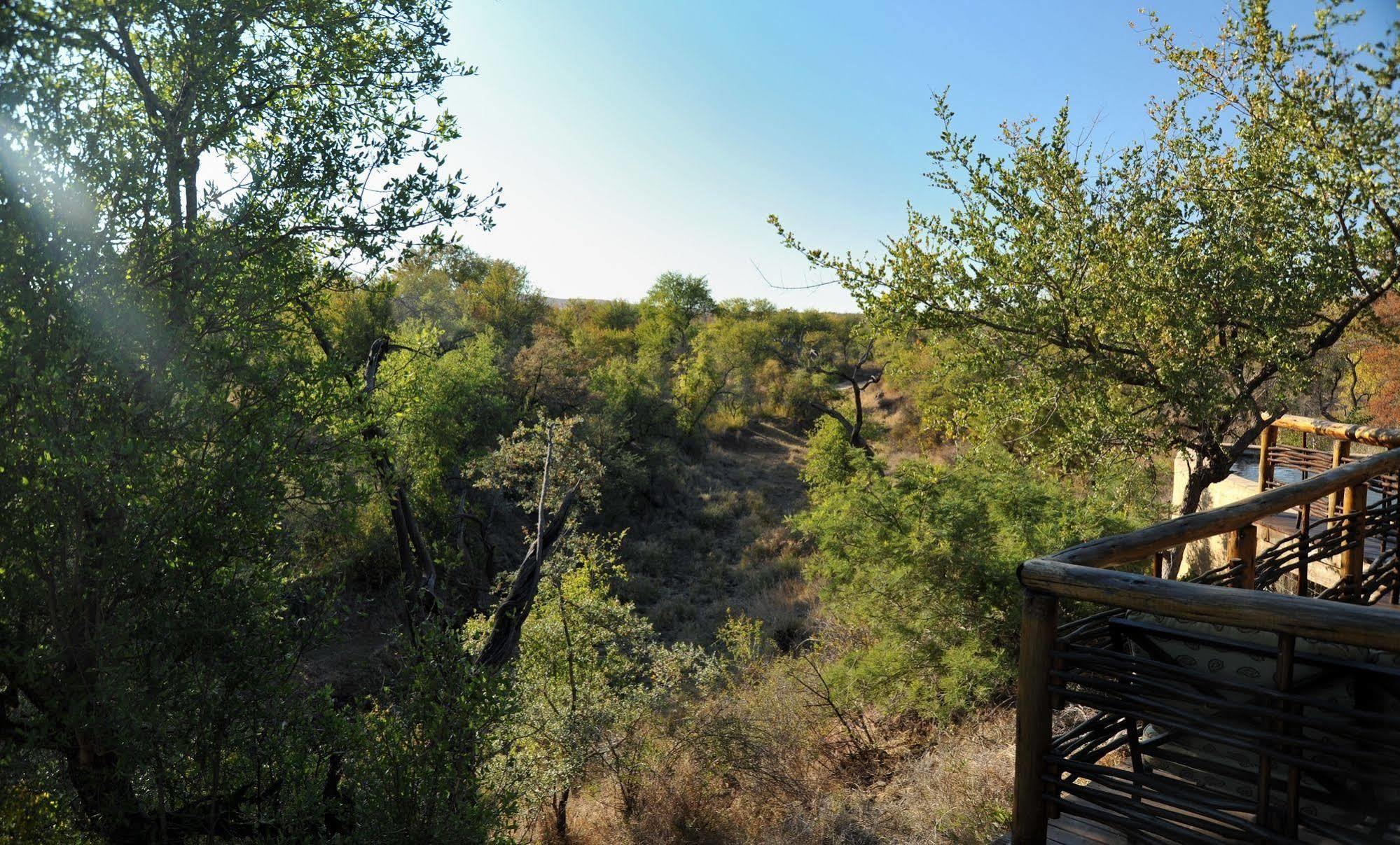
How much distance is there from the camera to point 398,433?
1057cm

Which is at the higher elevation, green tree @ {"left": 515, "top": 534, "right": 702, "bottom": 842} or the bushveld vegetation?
the bushveld vegetation

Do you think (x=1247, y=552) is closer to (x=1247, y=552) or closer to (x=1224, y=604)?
(x=1247, y=552)

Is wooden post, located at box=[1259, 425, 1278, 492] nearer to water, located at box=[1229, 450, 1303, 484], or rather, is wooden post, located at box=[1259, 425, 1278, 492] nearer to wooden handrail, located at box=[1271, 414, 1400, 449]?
wooden handrail, located at box=[1271, 414, 1400, 449]

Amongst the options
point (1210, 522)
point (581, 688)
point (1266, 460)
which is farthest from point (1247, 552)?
point (581, 688)

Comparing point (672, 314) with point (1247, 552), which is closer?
point (1247, 552)

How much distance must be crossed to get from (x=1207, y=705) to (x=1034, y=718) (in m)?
0.48

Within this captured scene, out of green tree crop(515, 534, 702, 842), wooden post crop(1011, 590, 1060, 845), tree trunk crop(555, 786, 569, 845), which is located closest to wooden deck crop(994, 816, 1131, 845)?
wooden post crop(1011, 590, 1060, 845)

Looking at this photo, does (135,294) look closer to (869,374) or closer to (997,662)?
(997,662)

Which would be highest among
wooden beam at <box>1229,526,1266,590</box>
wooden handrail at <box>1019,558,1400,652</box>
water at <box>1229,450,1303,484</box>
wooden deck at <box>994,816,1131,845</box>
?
wooden handrail at <box>1019,558,1400,652</box>

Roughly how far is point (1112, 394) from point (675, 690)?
771 centimetres

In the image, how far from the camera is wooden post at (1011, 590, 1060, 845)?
7.31 ft

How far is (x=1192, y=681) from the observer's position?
1995mm

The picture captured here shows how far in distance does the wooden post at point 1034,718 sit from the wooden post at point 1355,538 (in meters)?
2.93

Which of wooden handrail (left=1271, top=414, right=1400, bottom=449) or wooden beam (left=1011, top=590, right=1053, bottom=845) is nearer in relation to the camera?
wooden beam (left=1011, top=590, right=1053, bottom=845)
